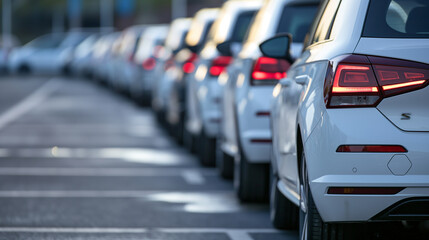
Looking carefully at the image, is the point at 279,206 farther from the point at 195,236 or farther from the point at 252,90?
the point at 252,90

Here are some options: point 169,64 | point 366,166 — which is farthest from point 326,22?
point 169,64

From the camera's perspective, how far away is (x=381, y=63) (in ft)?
18.9

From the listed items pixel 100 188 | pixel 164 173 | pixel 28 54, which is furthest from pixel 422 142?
pixel 28 54

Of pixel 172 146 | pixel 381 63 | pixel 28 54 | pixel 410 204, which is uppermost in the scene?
pixel 381 63

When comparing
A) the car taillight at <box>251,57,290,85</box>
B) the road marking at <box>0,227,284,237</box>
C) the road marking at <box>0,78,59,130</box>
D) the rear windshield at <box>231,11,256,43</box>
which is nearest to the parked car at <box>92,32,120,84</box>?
the road marking at <box>0,78,59,130</box>

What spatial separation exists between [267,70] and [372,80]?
4.00 meters

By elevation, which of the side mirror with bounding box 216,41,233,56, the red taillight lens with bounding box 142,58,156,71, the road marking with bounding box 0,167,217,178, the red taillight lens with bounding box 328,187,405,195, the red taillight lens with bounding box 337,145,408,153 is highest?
the red taillight lens with bounding box 337,145,408,153

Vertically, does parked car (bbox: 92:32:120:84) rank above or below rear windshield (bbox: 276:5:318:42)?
below

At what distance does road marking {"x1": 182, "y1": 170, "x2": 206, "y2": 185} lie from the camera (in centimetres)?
1205

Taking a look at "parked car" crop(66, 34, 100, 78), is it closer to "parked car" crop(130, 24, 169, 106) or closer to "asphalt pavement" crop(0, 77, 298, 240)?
"parked car" crop(130, 24, 169, 106)

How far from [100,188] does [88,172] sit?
1646mm

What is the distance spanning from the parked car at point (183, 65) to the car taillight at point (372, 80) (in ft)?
31.2

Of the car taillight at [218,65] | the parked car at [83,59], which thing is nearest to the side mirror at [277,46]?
the car taillight at [218,65]

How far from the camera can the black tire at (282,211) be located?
329 inches
